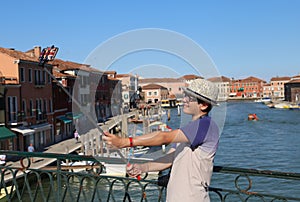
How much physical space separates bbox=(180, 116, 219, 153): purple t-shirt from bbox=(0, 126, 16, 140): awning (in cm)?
1825

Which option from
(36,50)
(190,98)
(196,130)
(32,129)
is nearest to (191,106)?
(190,98)

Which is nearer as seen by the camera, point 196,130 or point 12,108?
point 196,130

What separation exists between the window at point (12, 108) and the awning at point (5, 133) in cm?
140

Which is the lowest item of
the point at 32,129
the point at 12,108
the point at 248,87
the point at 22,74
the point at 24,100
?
the point at 32,129

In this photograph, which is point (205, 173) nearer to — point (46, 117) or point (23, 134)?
point (23, 134)

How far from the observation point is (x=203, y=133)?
2055 mm

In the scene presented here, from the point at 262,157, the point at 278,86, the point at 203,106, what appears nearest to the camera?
the point at 203,106

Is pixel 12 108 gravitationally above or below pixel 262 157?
above

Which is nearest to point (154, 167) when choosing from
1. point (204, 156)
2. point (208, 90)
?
point (204, 156)

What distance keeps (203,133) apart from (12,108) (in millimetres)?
20933

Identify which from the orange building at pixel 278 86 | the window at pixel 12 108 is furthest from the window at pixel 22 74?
the orange building at pixel 278 86

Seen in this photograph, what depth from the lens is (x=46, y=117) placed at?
2625 centimetres

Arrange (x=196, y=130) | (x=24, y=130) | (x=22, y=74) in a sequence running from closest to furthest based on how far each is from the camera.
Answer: (x=196, y=130) → (x=24, y=130) → (x=22, y=74)

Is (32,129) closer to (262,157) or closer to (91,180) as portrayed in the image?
(262,157)
